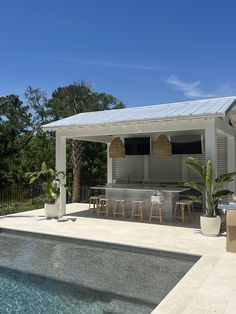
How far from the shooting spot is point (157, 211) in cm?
1070

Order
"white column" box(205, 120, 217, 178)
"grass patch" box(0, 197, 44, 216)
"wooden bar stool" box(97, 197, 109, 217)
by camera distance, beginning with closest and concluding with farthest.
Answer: "white column" box(205, 120, 217, 178), "wooden bar stool" box(97, 197, 109, 217), "grass patch" box(0, 197, 44, 216)

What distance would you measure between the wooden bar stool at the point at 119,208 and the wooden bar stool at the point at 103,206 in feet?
1.04

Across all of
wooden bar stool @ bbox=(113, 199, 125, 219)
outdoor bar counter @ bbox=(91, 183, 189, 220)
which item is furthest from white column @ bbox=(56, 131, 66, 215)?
wooden bar stool @ bbox=(113, 199, 125, 219)

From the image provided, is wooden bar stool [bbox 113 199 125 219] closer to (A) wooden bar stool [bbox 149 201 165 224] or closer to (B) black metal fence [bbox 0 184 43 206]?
(A) wooden bar stool [bbox 149 201 165 224]

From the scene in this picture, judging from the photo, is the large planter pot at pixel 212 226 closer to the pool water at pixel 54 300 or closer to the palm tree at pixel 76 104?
the pool water at pixel 54 300

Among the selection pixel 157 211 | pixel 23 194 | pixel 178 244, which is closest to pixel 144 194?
pixel 157 211

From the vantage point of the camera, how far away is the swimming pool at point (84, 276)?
180 inches

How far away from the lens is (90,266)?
623cm

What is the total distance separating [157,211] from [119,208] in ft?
5.12

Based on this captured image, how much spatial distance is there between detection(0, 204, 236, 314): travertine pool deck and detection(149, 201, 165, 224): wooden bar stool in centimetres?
50

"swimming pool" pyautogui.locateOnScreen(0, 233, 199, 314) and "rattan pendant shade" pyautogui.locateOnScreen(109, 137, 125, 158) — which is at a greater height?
"rattan pendant shade" pyautogui.locateOnScreen(109, 137, 125, 158)

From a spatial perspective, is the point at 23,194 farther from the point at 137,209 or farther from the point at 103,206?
the point at 137,209

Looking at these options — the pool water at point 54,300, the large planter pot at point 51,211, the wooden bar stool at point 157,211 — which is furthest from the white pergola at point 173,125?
the pool water at point 54,300

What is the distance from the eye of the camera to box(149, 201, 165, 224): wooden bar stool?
998 cm
